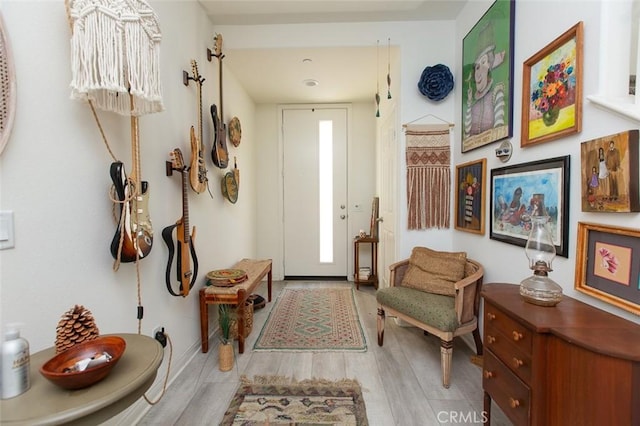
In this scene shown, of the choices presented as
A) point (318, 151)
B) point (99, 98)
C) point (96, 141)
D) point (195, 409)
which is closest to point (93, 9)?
point (99, 98)

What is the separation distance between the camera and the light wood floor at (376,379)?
152 cm

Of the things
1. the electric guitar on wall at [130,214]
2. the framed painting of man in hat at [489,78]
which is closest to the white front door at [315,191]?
the framed painting of man in hat at [489,78]

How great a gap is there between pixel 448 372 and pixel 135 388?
5.65ft

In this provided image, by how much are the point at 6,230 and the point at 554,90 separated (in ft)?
7.68

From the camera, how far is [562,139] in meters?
1.35

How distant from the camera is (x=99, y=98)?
1160 millimetres

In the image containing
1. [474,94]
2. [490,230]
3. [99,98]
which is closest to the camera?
[99,98]

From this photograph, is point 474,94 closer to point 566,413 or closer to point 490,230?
point 490,230

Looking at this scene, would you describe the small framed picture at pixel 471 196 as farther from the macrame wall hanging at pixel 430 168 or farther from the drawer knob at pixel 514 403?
the drawer knob at pixel 514 403

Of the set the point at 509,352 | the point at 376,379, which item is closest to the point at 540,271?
the point at 509,352

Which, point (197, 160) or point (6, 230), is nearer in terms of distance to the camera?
point (6, 230)

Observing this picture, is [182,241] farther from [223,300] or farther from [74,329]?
[74,329]
